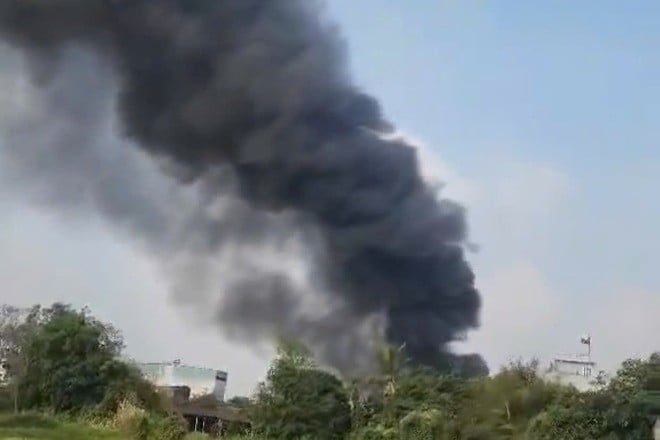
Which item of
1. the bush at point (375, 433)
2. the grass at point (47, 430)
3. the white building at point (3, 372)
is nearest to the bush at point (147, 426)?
the grass at point (47, 430)

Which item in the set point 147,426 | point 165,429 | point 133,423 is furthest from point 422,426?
point 133,423

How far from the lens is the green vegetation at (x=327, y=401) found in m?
24.4

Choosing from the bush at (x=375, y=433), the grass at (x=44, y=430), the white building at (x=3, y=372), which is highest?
the white building at (x=3, y=372)

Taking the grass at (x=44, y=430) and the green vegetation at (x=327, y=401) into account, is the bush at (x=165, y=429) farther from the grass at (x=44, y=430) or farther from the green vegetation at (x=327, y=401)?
the grass at (x=44, y=430)

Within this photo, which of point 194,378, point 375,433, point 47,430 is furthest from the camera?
point 194,378

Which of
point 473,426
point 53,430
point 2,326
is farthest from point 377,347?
point 2,326

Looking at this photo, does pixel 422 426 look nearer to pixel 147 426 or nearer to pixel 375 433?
pixel 375 433

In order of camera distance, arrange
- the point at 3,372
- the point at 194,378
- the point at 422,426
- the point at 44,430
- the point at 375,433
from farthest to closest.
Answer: the point at 194,378 → the point at 3,372 → the point at 44,430 → the point at 375,433 → the point at 422,426

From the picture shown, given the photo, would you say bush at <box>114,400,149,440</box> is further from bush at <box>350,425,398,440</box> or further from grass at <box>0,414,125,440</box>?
bush at <box>350,425,398,440</box>

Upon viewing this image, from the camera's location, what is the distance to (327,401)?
31.7 meters

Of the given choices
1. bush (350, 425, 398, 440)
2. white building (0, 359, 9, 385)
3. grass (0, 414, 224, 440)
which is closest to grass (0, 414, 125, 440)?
grass (0, 414, 224, 440)

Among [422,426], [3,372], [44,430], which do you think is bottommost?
[44,430]

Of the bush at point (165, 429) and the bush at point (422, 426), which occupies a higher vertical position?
the bush at point (422, 426)

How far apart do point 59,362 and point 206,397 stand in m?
17.0
